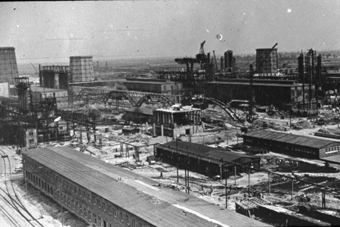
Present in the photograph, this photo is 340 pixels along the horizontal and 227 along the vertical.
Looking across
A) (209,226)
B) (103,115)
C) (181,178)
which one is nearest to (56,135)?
(103,115)

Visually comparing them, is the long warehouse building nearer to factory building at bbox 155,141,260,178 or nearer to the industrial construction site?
the industrial construction site

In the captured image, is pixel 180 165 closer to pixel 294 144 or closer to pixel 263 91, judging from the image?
pixel 294 144

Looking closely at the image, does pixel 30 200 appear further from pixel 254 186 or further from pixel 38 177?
pixel 254 186

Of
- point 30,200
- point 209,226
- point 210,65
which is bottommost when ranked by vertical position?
point 30,200

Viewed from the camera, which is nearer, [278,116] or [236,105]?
[278,116]

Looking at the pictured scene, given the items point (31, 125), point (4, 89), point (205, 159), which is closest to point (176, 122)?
point (31, 125)
